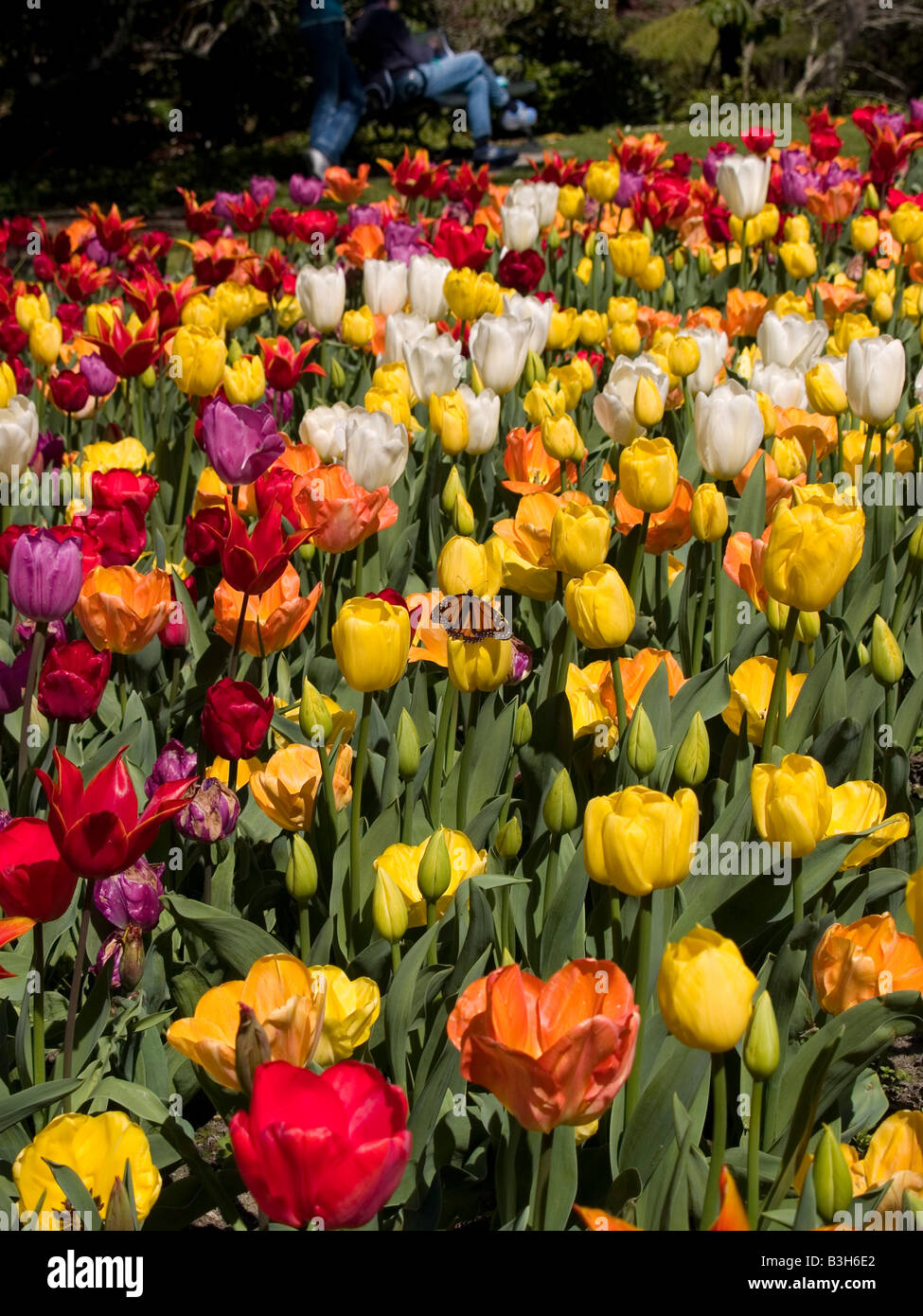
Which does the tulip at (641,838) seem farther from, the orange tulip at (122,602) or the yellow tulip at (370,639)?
the orange tulip at (122,602)

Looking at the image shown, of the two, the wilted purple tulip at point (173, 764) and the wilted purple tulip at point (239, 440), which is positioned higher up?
the wilted purple tulip at point (239, 440)

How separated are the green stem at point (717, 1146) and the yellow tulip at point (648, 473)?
106 cm

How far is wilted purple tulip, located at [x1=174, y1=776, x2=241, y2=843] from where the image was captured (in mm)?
1658

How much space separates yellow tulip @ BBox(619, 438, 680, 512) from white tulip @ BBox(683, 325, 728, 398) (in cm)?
95

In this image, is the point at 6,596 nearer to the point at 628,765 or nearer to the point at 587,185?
the point at 628,765

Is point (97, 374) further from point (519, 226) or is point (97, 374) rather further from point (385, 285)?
point (519, 226)

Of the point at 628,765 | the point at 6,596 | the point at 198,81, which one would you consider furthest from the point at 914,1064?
the point at 198,81

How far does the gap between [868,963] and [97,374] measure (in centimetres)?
266

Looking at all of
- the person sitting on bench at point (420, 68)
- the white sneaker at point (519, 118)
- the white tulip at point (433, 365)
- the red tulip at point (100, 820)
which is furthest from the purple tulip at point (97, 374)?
the white sneaker at point (519, 118)

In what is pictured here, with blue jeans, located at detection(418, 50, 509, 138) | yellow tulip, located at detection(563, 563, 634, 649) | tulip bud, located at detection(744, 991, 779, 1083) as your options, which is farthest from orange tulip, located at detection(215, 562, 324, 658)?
blue jeans, located at detection(418, 50, 509, 138)

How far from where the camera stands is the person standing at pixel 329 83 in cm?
1039

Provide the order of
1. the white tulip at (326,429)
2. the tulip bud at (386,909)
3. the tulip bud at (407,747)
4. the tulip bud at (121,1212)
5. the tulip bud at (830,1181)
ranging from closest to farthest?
the tulip bud at (830,1181) → the tulip bud at (121,1212) → the tulip bud at (386,909) → the tulip bud at (407,747) → the white tulip at (326,429)

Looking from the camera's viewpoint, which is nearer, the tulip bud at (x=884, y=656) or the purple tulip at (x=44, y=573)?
the purple tulip at (x=44, y=573)

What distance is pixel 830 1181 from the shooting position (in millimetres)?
1022
